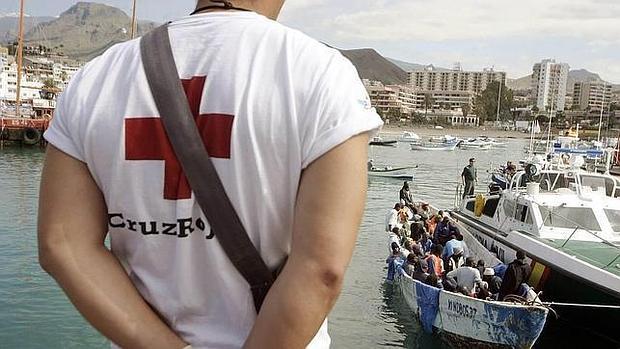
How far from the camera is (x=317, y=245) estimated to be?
1346mm

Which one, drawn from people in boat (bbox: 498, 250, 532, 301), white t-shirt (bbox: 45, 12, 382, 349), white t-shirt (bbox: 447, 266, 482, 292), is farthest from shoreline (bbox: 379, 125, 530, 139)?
white t-shirt (bbox: 45, 12, 382, 349)

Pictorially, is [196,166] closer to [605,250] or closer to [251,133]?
[251,133]

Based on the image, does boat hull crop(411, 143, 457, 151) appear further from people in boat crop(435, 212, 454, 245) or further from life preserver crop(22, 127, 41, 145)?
people in boat crop(435, 212, 454, 245)

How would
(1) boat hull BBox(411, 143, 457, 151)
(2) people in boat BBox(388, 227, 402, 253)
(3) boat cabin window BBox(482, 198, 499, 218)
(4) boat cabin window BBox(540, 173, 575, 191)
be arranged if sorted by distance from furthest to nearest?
1. (1) boat hull BBox(411, 143, 457, 151)
2. (3) boat cabin window BBox(482, 198, 499, 218)
3. (4) boat cabin window BBox(540, 173, 575, 191)
4. (2) people in boat BBox(388, 227, 402, 253)

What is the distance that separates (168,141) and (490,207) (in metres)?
16.3

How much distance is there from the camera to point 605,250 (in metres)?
12.1

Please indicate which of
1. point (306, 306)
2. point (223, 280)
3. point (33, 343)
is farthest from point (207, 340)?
point (33, 343)

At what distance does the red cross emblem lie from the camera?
1386mm

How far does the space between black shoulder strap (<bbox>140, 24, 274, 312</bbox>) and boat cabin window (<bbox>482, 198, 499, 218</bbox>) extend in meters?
15.7

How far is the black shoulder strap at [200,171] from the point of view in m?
1.38

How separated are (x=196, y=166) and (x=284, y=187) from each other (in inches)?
7.4

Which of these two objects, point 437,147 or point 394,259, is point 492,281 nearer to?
point 394,259

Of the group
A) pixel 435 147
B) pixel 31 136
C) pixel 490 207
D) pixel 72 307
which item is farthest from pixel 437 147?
pixel 72 307

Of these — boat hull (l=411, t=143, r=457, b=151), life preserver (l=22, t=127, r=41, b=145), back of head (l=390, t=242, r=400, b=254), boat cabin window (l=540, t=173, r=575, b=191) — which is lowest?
boat hull (l=411, t=143, r=457, b=151)
